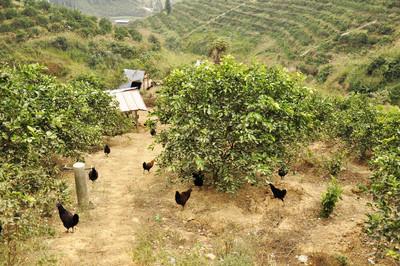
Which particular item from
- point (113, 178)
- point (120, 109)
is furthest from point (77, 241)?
point (120, 109)

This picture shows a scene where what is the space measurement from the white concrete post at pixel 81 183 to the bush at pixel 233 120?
232cm

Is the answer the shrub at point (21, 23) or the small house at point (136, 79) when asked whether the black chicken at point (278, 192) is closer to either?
the small house at point (136, 79)

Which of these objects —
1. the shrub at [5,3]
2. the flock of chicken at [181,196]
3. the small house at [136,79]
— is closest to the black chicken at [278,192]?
the flock of chicken at [181,196]

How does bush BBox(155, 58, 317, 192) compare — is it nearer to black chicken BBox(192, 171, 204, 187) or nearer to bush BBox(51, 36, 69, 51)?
black chicken BBox(192, 171, 204, 187)

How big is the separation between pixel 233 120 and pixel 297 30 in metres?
48.0

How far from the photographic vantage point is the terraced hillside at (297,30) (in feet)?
145

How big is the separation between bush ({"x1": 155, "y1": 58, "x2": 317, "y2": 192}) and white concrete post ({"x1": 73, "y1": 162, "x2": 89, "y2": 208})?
232cm

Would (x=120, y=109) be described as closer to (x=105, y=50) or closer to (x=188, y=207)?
(x=188, y=207)

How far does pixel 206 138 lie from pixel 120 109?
37.3ft

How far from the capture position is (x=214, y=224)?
9.38 metres

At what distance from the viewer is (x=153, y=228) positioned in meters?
9.12

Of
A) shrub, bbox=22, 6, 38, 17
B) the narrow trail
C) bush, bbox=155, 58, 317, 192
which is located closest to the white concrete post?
the narrow trail

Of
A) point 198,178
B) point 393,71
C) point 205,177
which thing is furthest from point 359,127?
point 393,71

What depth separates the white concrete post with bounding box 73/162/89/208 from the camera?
31.6 feet
